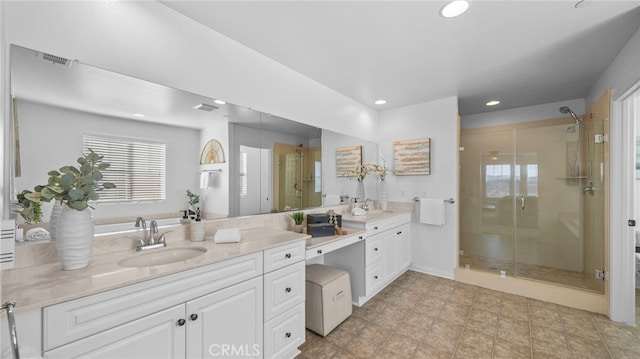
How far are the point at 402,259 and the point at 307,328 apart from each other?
66.3 inches

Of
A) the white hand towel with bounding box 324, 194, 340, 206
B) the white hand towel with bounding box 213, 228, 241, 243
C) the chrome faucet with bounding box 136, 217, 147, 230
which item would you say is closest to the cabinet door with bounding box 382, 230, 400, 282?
the white hand towel with bounding box 324, 194, 340, 206

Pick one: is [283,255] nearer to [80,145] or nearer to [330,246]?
[330,246]

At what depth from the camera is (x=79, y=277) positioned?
1050mm

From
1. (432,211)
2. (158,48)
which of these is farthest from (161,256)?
(432,211)

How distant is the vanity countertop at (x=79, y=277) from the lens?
0.88m

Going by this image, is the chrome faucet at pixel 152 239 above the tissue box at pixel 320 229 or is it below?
above

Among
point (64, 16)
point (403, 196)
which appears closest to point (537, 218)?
point (403, 196)

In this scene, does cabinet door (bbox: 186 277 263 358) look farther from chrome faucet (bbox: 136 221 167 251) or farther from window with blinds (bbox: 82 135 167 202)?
window with blinds (bbox: 82 135 167 202)

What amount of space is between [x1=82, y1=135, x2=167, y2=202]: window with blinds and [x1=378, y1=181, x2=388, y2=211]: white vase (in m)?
2.86

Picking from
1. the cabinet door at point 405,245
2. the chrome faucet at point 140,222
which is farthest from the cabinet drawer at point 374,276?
the chrome faucet at point 140,222

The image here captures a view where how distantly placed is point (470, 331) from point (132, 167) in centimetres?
288

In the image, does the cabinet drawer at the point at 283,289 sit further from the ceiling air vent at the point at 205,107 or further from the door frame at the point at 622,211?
the door frame at the point at 622,211

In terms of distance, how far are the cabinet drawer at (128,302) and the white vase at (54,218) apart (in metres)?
0.58

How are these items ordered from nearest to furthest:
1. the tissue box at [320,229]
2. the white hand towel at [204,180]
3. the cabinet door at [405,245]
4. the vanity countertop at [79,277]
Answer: the vanity countertop at [79,277] → the white hand towel at [204,180] → the tissue box at [320,229] → the cabinet door at [405,245]
